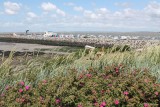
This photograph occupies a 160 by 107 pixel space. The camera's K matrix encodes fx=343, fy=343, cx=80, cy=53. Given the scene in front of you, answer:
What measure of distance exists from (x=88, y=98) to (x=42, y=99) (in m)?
0.89

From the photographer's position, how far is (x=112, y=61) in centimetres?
1074

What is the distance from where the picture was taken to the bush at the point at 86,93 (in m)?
6.41

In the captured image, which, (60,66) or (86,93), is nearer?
(86,93)

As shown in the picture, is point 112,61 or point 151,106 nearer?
point 151,106

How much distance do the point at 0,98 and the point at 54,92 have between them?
124cm

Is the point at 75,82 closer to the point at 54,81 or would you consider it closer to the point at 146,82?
the point at 54,81

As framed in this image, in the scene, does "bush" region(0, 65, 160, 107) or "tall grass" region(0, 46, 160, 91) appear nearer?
"bush" region(0, 65, 160, 107)

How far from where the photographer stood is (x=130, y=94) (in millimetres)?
6625

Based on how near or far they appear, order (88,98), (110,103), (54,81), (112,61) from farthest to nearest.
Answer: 1. (112,61)
2. (54,81)
3. (88,98)
4. (110,103)

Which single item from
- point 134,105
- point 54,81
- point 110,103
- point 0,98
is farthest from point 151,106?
point 0,98

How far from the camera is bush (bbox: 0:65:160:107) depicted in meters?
6.41

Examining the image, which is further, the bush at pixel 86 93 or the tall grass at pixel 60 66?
the tall grass at pixel 60 66

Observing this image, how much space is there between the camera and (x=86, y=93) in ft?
22.4

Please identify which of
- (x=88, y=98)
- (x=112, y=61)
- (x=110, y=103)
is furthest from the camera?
(x=112, y=61)
